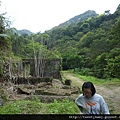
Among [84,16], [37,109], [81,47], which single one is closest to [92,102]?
[37,109]

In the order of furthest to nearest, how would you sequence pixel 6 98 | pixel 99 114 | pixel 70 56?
pixel 70 56
pixel 6 98
pixel 99 114

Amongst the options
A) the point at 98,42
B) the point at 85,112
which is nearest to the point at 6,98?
the point at 85,112

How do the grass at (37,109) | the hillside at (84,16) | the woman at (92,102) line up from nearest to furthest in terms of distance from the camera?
the woman at (92,102) → the grass at (37,109) → the hillside at (84,16)

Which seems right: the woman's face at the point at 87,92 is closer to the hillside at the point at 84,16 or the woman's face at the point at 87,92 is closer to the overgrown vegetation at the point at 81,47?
the overgrown vegetation at the point at 81,47

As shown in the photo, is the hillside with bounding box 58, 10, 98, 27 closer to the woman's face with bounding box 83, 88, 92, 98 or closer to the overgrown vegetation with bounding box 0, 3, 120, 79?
the overgrown vegetation with bounding box 0, 3, 120, 79

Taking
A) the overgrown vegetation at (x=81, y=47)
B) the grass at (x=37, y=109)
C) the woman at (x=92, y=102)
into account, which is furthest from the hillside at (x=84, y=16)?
the woman at (x=92, y=102)

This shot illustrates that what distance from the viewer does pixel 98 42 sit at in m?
18.9

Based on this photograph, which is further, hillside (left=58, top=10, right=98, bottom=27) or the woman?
hillside (left=58, top=10, right=98, bottom=27)

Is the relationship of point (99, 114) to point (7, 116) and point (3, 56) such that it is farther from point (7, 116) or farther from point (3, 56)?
point (3, 56)

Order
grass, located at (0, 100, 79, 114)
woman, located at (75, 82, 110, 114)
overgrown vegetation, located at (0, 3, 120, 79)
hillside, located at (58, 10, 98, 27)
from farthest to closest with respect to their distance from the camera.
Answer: hillside, located at (58, 10, 98, 27)
overgrown vegetation, located at (0, 3, 120, 79)
grass, located at (0, 100, 79, 114)
woman, located at (75, 82, 110, 114)

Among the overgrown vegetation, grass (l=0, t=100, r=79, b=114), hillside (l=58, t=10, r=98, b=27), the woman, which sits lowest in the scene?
grass (l=0, t=100, r=79, b=114)

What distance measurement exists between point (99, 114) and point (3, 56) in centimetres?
359

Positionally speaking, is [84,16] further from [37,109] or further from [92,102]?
[92,102]

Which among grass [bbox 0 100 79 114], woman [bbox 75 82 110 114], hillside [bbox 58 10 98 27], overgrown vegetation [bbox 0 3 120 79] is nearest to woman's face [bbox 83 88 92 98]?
woman [bbox 75 82 110 114]
